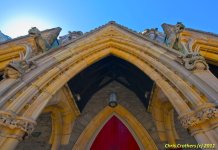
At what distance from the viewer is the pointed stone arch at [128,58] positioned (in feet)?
10.6

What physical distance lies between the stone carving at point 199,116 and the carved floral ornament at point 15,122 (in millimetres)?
2596

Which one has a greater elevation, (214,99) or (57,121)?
(57,121)

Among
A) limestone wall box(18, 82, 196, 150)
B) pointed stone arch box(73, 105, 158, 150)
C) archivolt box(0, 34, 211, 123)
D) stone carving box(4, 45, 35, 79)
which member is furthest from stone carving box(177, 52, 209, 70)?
stone carving box(4, 45, 35, 79)

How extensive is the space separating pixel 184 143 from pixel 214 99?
2.97 m

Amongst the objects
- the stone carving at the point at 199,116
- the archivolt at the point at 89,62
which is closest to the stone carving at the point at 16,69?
the archivolt at the point at 89,62

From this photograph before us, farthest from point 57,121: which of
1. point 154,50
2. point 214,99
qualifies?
point 214,99

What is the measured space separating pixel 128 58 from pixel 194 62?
2060 mm

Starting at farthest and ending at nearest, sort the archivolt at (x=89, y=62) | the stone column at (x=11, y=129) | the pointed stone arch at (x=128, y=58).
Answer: the archivolt at (x=89, y=62), the pointed stone arch at (x=128, y=58), the stone column at (x=11, y=129)

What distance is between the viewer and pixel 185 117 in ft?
10.8

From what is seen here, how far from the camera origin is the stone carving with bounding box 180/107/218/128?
A: 299 cm

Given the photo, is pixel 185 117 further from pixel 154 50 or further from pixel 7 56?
pixel 7 56

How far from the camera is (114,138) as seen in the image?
6301 millimetres

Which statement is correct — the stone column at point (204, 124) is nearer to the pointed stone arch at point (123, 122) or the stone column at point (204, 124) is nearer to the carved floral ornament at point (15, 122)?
the carved floral ornament at point (15, 122)

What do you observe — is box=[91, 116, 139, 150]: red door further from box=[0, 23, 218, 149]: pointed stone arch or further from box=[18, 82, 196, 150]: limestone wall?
box=[0, 23, 218, 149]: pointed stone arch
